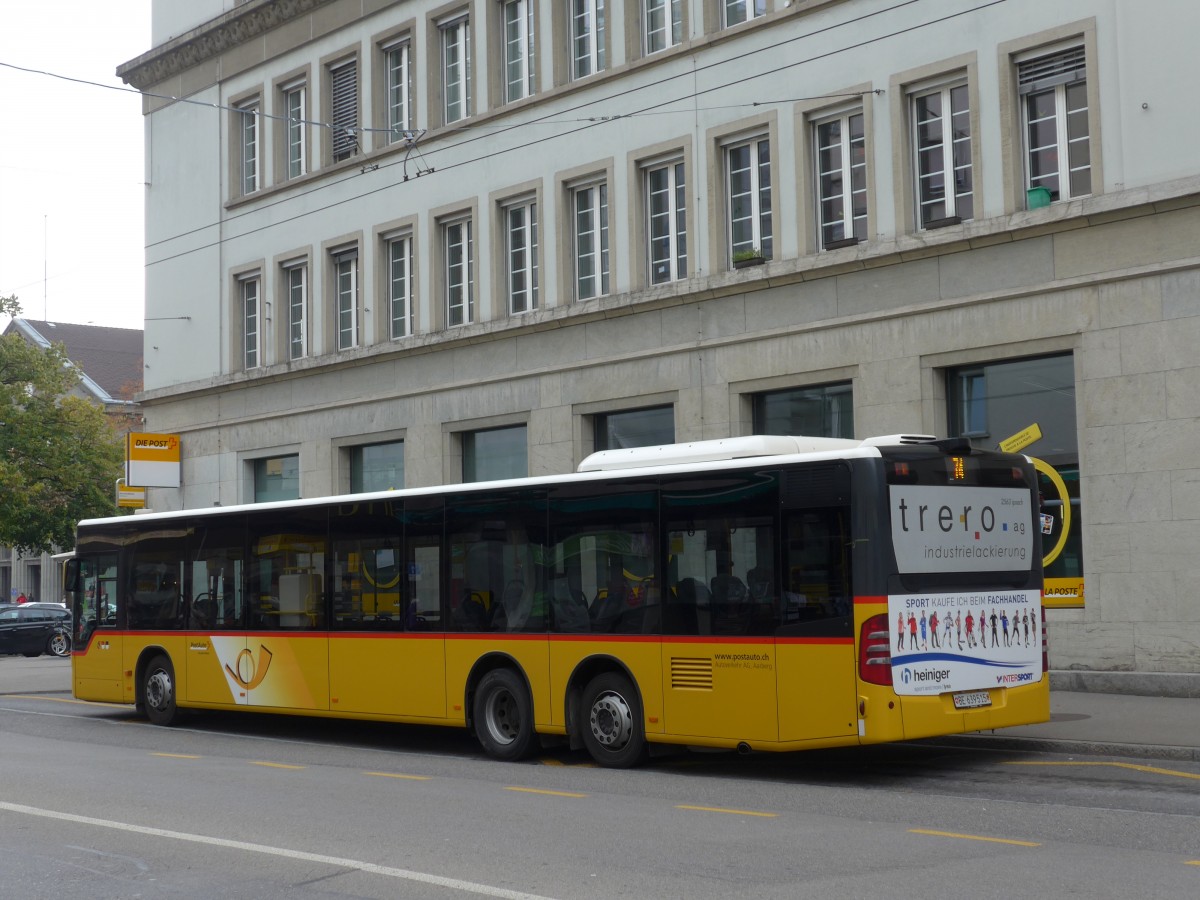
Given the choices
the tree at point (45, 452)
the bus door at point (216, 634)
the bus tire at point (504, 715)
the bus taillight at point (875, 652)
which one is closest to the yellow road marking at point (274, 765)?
the bus tire at point (504, 715)

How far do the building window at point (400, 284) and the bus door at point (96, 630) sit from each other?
390 inches

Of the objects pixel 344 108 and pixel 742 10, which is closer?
pixel 742 10

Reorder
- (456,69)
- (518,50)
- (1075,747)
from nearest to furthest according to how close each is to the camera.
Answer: (1075,747) → (518,50) → (456,69)

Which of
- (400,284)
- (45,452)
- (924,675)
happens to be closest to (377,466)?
(400,284)

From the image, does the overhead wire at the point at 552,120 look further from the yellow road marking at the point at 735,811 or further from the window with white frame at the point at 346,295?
the yellow road marking at the point at 735,811

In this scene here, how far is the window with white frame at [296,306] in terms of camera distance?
3198cm

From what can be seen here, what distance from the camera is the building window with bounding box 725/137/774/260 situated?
76.0 ft

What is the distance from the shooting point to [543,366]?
26234 mm

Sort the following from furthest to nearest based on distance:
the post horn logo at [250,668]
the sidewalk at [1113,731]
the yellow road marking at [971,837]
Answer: the post horn logo at [250,668] < the sidewalk at [1113,731] < the yellow road marking at [971,837]

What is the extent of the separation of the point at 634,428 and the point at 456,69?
823 centimetres

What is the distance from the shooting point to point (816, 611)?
484 inches

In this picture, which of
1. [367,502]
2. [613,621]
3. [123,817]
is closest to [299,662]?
[367,502]

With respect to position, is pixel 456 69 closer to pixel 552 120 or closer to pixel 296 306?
pixel 552 120

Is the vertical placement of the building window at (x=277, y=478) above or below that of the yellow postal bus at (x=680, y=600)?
above
